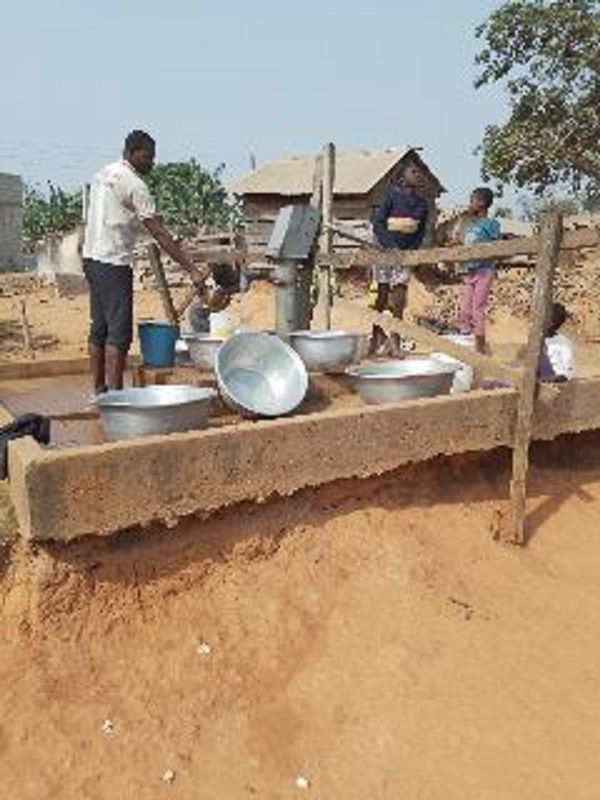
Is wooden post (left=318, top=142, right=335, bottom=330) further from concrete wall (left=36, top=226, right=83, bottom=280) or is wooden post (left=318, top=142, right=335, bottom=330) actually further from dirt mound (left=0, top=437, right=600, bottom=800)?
concrete wall (left=36, top=226, right=83, bottom=280)

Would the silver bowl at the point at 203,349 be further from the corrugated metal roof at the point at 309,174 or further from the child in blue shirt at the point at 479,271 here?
the corrugated metal roof at the point at 309,174

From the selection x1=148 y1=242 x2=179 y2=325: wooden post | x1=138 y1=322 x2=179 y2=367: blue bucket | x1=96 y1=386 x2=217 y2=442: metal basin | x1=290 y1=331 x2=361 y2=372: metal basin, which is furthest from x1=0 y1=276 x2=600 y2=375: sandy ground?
x1=96 y1=386 x2=217 y2=442: metal basin

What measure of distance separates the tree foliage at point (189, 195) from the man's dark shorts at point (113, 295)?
28901 millimetres

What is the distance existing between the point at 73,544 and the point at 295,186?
784 inches

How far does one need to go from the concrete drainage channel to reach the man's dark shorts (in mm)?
799

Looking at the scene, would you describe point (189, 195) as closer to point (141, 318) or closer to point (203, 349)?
point (141, 318)

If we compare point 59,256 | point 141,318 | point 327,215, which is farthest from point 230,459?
point 59,256

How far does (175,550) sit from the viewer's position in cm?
384

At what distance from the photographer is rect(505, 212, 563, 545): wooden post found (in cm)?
459

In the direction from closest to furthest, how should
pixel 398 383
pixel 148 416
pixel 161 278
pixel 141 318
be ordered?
pixel 148 416
pixel 398 383
pixel 161 278
pixel 141 318

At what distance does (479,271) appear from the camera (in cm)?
770

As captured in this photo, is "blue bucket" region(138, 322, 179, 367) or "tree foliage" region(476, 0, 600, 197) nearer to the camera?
"blue bucket" region(138, 322, 179, 367)

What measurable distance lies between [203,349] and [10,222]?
23.8 m

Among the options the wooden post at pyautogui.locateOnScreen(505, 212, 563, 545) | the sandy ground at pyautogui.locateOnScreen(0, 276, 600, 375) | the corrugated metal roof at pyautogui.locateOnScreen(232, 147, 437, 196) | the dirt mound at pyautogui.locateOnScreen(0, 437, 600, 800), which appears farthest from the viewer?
the corrugated metal roof at pyautogui.locateOnScreen(232, 147, 437, 196)
